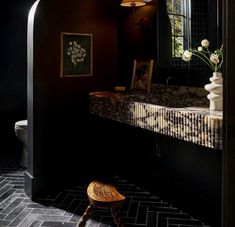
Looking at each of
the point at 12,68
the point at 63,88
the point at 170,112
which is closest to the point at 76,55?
the point at 63,88

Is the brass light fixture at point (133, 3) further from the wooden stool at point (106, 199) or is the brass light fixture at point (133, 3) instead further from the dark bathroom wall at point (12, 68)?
the dark bathroom wall at point (12, 68)

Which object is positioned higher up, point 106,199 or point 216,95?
point 216,95

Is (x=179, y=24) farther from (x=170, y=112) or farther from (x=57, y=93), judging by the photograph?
(x=57, y=93)

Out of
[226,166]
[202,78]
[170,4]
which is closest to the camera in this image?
[226,166]

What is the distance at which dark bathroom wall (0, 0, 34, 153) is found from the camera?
→ 16.1ft

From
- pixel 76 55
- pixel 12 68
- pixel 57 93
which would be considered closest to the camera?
pixel 57 93

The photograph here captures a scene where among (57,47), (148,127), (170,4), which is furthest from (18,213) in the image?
(170,4)

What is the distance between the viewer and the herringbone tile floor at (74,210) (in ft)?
8.89

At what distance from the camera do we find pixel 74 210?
116 inches

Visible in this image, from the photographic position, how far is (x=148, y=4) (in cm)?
343

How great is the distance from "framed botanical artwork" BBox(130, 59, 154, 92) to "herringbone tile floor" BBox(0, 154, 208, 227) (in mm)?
1069

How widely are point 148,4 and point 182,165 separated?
5.51ft

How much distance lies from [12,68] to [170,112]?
339 centimetres

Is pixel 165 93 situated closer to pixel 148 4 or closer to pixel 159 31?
pixel 159 31
